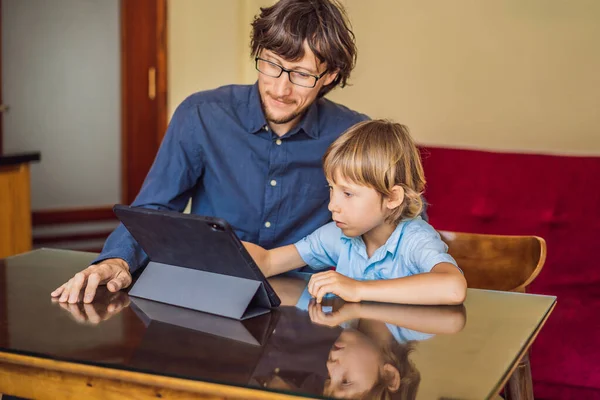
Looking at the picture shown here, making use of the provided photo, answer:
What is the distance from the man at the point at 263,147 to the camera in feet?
6.45

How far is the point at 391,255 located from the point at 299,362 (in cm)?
67

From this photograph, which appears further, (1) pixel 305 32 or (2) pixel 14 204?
(2) pixel 14 204

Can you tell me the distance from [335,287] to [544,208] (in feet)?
5.68

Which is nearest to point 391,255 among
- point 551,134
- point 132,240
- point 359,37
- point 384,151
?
point 384,151

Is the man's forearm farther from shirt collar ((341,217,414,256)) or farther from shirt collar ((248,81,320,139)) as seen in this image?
shirt collar ((248,81,320,139))

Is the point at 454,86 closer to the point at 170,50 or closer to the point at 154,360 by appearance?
the point at 170,50

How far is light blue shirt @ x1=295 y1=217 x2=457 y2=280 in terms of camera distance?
5.50 feet

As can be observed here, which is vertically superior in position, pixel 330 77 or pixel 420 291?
pixel 330 77

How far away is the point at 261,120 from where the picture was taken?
82.0 inches

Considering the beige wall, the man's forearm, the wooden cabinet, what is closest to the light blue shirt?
the man's forearm

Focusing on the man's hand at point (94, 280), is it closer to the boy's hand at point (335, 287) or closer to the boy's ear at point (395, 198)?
the boy's hand at point (335, 287)

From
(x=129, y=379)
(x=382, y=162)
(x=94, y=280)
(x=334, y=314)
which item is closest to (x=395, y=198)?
(x=382, y=162)

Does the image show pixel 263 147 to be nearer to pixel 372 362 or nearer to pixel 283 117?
pixel 283 117

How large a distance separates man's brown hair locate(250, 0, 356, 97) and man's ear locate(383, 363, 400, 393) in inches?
38.9
